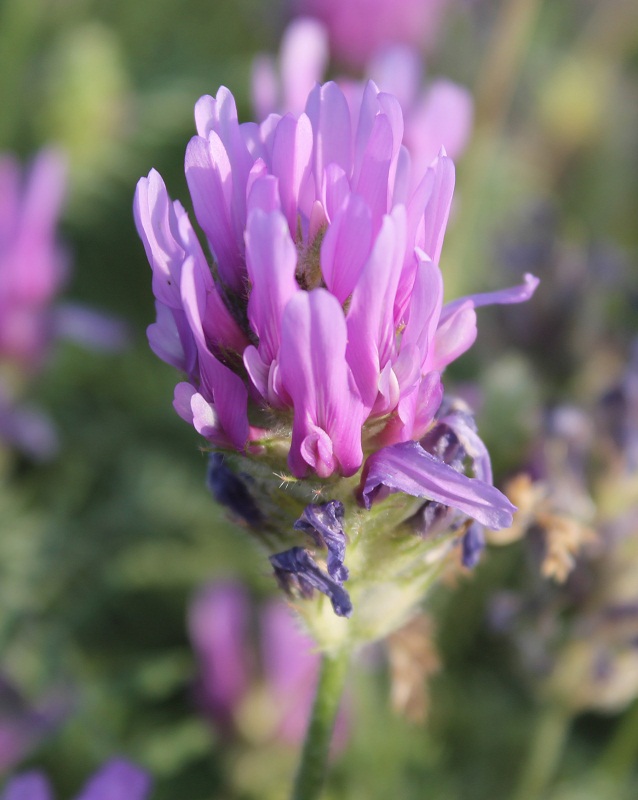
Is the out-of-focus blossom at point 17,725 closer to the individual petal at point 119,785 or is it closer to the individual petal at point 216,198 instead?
the individual petal at point 119,785

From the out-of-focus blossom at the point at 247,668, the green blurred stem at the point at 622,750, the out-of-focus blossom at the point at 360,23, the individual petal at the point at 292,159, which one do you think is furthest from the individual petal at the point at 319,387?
the out-of-focus blossom at the point at 360,23

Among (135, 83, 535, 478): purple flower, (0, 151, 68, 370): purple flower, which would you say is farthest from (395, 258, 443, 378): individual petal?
(0, 151, 68, 370): purple flower

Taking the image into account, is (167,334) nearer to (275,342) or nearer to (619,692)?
(275,342)

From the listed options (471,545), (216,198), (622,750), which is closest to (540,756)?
(622,750)

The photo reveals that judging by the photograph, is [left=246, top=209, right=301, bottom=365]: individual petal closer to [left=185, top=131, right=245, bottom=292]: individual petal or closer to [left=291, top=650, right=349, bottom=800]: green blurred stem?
[left=185, top=131, right=245, bottom=292]: individual petal

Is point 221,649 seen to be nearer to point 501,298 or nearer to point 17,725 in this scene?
point 17,725

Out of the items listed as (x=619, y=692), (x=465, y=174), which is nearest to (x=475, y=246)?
(x=465, y=174)
